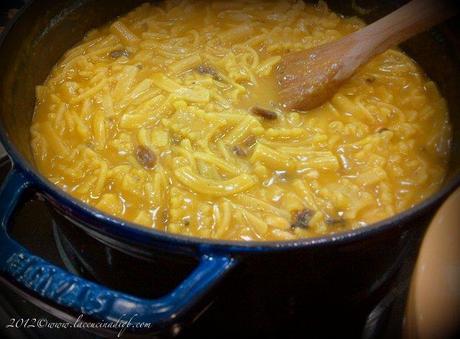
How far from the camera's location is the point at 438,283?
4.62 feet

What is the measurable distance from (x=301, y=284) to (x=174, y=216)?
0.62 metres

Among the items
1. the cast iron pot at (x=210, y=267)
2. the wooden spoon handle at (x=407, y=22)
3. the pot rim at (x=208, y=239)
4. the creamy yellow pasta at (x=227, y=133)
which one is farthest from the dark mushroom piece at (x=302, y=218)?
the wooden spoon handle at (x=407, y=22)

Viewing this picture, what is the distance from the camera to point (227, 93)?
110 inches

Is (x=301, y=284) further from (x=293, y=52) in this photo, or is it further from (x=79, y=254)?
(x=293, y=52)

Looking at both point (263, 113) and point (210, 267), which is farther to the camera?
point (263, 113)

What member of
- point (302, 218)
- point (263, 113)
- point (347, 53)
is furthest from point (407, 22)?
point (302, 218)

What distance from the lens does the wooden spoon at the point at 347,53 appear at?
101 inches

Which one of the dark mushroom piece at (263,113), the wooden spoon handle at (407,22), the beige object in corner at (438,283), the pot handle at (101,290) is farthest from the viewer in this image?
the dark mushroom piece at (263,113)

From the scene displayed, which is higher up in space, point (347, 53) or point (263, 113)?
point (347, 53)

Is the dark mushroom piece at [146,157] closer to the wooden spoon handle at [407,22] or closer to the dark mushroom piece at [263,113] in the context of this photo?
the dark mushroom piece at [263,113]


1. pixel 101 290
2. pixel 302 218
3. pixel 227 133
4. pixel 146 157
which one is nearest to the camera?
pixel 101 290

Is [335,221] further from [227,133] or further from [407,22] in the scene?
[407,22]

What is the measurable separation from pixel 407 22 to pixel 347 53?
314mm

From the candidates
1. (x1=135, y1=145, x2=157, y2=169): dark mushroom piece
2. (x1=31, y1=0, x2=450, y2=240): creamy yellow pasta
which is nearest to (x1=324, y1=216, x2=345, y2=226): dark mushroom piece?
(x1=31, y1=0, x2=450, y2=240): creamy yellow pasta
